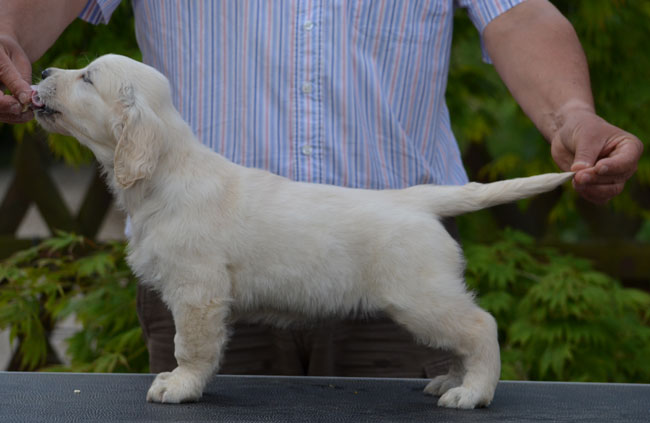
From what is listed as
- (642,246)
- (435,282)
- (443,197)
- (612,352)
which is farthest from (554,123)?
(642,246)

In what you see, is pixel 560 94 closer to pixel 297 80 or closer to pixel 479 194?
pixel 479 194

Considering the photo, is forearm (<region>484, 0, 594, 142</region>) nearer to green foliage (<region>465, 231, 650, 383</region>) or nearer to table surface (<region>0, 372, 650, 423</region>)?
table surface (<region>0, 372, 650, 423</region>)

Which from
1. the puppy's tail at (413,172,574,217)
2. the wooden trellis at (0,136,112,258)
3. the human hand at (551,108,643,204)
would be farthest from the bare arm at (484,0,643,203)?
the wooden trellis at (0,136,112,258)

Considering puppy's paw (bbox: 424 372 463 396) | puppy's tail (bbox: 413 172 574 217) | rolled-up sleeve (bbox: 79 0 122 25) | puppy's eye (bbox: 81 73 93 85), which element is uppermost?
rolled-up sleeve (bbox: 79 0 122 25)

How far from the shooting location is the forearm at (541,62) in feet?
8.64

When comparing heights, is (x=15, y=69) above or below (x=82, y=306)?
above

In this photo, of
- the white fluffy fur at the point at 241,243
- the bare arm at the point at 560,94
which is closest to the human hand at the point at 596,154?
the bare arm at the point at 560,94

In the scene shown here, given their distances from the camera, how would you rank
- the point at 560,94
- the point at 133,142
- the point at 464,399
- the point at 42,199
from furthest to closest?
1. the point at 42,199
2. the point at 560,94
3. the point at 464,399
4. the point at 133,142

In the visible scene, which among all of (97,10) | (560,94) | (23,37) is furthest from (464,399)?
(97,10)

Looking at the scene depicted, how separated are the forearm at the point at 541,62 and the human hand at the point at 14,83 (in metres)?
1.45

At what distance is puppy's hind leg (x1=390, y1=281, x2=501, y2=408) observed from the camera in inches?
86.4

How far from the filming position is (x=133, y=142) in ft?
7.00

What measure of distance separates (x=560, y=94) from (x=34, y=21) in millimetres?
1549

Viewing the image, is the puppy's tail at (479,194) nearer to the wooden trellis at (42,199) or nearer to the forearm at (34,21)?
Result: the forearm at (34,21)
